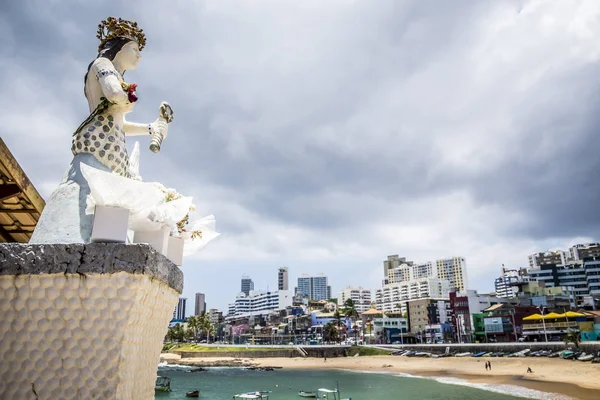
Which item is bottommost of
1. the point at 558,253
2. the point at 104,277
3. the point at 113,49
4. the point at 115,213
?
the point at 104,277

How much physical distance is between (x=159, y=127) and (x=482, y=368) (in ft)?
207

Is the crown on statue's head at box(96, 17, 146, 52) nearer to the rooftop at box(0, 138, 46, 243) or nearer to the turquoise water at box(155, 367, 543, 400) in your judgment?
the rooftop at box(0, 138, 46, 243)

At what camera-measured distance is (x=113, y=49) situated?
4941 mm

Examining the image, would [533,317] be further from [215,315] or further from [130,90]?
[215,315]

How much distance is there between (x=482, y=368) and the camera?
188ft

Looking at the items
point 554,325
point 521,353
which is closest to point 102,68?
point 521,353

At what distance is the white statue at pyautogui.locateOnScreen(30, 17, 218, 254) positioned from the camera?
3.78 metres

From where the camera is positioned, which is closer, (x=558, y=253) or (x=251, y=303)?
(x=558, y=253)

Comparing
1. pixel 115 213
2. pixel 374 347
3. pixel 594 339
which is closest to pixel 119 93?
pixel 115 213

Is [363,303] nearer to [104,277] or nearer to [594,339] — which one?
[594,339]

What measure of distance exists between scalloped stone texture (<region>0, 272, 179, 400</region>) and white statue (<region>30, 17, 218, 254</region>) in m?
0.53

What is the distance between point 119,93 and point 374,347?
297 ft

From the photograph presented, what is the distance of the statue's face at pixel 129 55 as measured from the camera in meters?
4.98

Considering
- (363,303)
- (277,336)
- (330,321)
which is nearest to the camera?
(330,321)
